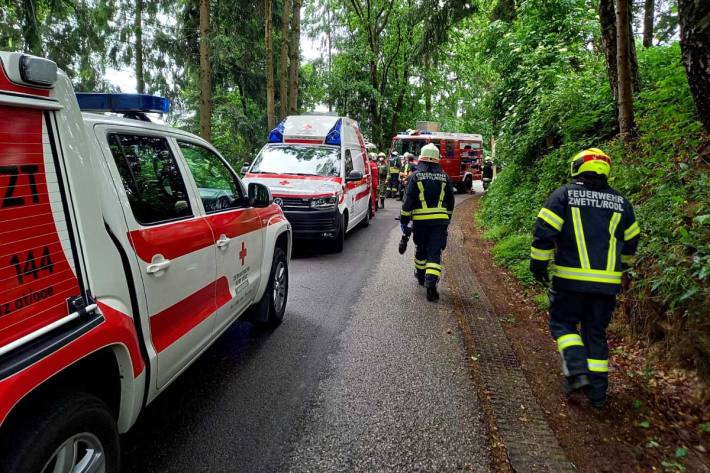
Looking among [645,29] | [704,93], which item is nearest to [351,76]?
[645,29]

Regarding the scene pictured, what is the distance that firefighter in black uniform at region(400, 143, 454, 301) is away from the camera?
598cm

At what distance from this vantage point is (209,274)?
3186 mm

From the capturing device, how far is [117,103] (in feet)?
9.18

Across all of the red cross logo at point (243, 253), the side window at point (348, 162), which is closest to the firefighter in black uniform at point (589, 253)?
the red cross logo at point (243, 253)

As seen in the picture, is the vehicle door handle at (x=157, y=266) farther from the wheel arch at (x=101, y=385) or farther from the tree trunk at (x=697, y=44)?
the tree trunk at (x=697, y=44)

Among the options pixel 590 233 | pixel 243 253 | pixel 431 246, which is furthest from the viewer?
pixel 431 246

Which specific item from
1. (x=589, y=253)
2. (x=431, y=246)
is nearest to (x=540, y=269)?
(x=589, y=253)

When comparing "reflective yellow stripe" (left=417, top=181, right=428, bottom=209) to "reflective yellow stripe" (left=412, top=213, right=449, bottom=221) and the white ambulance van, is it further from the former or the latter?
the white ambulance van

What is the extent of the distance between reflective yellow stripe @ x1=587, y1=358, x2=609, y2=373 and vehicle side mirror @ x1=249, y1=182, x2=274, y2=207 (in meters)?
2.98

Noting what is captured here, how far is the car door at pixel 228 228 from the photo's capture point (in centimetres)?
339

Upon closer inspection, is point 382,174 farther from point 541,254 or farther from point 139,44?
point 541,254

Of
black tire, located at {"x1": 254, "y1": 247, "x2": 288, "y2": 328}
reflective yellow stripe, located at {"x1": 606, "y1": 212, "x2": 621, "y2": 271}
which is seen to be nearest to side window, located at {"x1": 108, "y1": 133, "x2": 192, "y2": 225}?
black tire, located at {"x1": 254, "y1": 247, "x2": 288, "y2": 328}

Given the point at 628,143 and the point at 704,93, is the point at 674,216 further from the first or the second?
the point at 628,143

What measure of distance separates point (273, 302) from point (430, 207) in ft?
8.03
